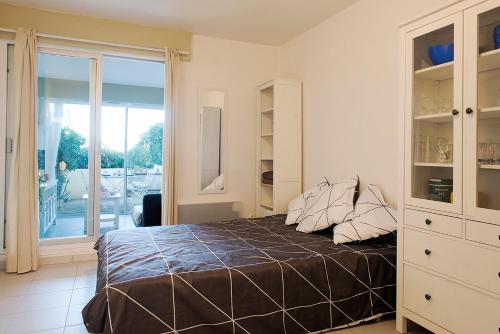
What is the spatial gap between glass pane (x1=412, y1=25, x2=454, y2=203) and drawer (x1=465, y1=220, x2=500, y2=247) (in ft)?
0.57

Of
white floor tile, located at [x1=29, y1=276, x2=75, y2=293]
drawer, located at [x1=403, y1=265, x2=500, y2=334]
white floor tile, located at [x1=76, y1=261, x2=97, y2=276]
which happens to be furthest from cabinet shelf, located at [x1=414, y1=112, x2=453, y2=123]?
white floor tile, located at [x1=76, y1=261, x2=97, y2=276]

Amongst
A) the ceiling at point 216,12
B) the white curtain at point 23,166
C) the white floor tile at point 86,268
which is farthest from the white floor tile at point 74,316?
the ceiling at point 216,12

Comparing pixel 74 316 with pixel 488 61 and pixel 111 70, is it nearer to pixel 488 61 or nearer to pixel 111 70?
pixel 488 61

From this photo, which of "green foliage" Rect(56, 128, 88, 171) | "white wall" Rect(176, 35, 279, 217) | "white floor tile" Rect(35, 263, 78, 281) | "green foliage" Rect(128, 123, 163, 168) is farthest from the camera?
"green foliage" Rect(128, 123, 163, 168)

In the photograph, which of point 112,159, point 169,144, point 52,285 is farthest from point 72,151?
point 112,159

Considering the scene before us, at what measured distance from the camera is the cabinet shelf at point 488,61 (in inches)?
63.9

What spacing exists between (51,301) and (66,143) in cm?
170

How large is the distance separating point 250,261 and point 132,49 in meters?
2.68

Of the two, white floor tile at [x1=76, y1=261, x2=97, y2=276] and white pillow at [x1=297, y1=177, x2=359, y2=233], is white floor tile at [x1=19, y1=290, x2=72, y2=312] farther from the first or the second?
white pillow at [x1=297, y1=177, x2=359, y2=233]

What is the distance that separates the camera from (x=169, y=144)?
3572 mm

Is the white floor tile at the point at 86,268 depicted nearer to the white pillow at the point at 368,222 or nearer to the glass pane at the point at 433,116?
the white pillow at the point at 368,222

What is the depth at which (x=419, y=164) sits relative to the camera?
77.2 inches

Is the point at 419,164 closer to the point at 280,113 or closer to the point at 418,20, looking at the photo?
the point at 418,20

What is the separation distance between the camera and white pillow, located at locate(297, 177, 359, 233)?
2.64 metres
